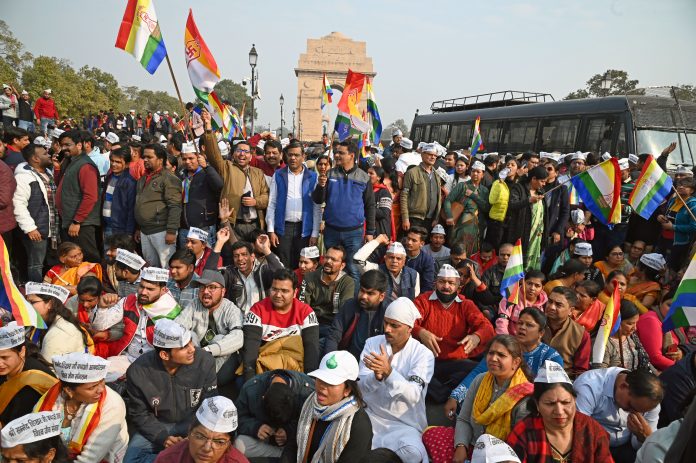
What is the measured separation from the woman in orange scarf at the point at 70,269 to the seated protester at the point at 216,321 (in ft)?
4.88

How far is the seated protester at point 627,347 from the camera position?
16.4ft

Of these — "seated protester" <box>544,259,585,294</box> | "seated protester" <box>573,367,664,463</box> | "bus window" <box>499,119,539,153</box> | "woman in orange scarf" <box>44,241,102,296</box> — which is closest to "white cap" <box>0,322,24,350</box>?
"woman in orange scarf" <box>44,241,102,296</box>

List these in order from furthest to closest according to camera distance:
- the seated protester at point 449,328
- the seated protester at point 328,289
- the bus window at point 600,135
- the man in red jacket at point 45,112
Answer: the man in red jacket at point 45,112
the bus window at point 600,135
the seated protester at point 328,289
the seated protester at point 449,328

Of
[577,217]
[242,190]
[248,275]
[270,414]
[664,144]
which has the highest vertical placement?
[664,144]

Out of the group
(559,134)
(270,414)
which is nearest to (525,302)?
(270,414)

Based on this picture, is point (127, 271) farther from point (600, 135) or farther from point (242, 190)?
point (600, 135)

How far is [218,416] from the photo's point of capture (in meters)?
3.14

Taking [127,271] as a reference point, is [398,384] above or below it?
below

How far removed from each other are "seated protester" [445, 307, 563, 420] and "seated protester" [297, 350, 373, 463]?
3.87 ft

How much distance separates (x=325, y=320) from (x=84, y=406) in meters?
2.83

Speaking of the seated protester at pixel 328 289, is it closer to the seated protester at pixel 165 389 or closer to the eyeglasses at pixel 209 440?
the seated protester at pixel 165 389

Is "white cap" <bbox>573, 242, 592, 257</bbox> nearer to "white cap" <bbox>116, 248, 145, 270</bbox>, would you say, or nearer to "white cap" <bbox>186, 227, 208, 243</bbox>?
"white cap" <bbox>186, 227, 208, 243</bbox>

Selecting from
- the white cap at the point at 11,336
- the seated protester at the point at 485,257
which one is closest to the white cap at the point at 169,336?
the white cap at the point at 11,336

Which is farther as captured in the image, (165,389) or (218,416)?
(165,389)
